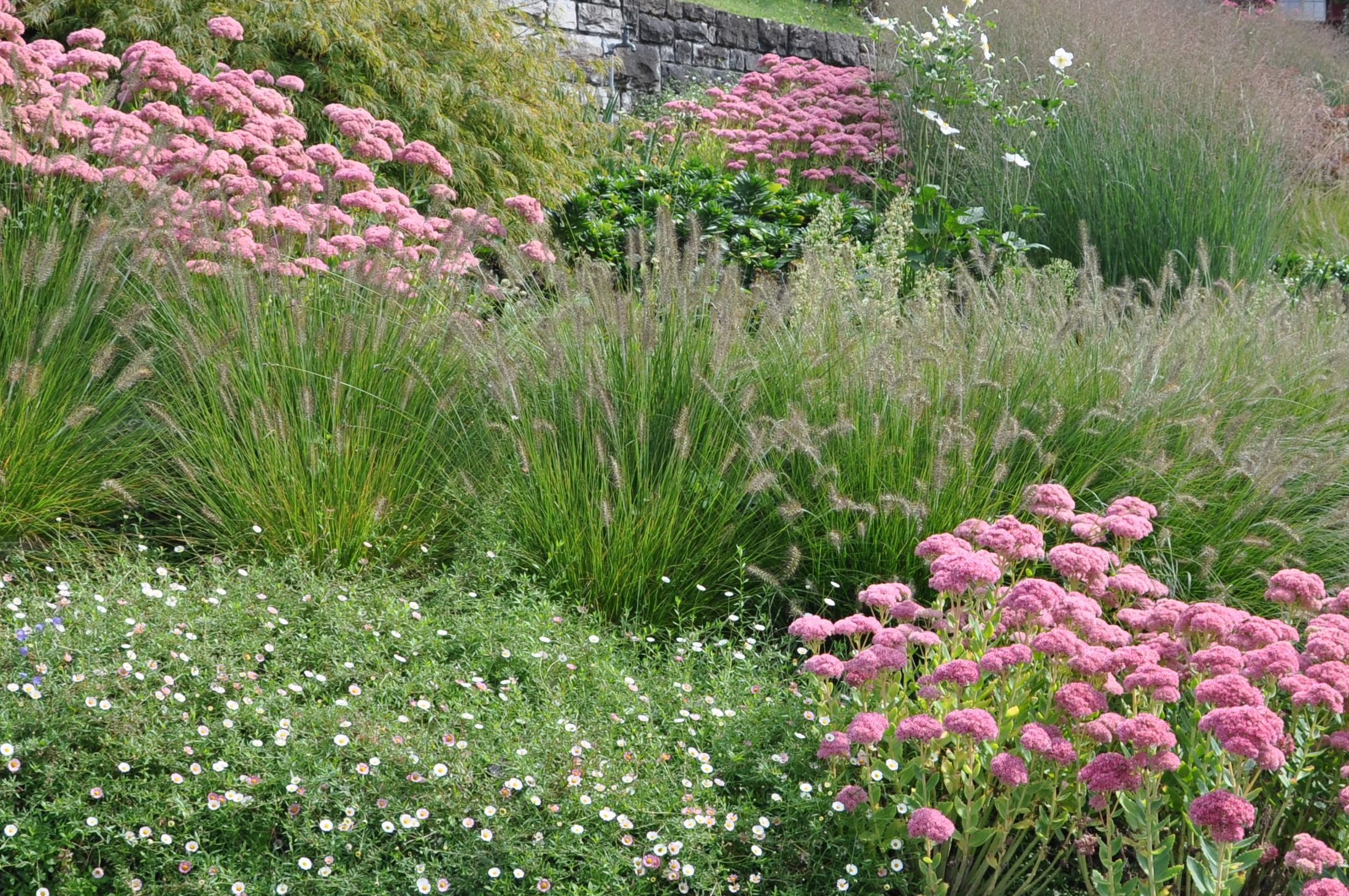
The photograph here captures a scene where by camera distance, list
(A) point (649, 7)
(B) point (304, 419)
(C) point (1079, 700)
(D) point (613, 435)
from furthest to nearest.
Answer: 1. (A) point (649, 7)
2. (D) point (613, 435)
3. (B) point (304, 419)
4. (C) point (1079, 700)

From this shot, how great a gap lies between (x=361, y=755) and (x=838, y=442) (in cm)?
188

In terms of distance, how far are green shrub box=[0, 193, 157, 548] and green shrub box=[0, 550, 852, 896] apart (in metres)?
0.38

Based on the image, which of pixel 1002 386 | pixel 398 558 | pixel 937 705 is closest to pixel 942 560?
pixel 937 705

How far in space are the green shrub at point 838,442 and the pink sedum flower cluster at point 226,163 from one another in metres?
0.63

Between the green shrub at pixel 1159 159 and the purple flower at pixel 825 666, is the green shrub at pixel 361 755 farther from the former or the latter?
the green shrub at pixel 1159 159

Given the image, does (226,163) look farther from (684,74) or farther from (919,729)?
(684,74)

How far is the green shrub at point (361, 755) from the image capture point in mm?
2318

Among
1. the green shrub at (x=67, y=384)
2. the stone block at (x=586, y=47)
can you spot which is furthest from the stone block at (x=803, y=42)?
the green shrub at (x=67, y=384)

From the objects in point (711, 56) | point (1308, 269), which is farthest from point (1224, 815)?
point (711, 56)

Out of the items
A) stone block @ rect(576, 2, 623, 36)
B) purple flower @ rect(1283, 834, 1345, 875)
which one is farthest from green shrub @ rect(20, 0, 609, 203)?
purple flower @ rect(1283, 834, 1345, 875)

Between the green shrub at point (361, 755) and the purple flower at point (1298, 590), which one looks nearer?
the green shrub at point (361, 755)

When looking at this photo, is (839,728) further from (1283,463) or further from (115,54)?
(115,54)

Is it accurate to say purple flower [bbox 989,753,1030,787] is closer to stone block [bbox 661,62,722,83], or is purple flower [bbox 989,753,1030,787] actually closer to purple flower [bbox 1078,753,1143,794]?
purple flower [bbox 1078,753,1143,794]

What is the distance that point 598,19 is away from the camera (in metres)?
11.6
